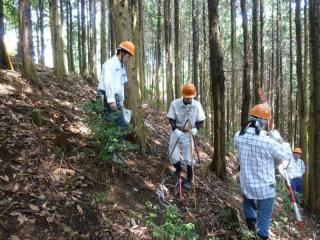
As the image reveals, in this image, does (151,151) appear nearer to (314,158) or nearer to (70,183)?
(70,183)

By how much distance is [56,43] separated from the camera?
14.0m

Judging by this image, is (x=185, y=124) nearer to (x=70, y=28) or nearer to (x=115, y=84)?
(x=115, y=84)

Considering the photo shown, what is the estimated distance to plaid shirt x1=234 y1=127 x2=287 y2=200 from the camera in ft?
17.9

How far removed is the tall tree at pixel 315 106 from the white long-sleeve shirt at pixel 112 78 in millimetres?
5641

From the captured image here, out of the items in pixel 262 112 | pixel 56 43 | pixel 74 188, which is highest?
pixel 56 43

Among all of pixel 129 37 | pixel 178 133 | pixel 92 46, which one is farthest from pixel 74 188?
pixel 92 46

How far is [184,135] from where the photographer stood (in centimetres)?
709

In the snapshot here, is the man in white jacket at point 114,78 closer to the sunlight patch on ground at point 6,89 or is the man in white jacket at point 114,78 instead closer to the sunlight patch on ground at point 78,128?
the sunlight patch on ground at point 78,128

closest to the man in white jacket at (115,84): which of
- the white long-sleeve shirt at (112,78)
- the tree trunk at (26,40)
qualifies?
the white long-sleeve shirt at (112,78)

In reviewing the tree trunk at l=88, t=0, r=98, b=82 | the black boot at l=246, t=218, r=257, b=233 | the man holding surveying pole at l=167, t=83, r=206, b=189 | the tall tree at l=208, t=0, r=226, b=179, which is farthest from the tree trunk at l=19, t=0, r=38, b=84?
the tree trunk at l=88, t=0, r=98, b=82

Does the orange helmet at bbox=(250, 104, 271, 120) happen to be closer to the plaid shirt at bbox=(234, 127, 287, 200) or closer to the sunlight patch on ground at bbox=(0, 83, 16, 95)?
the plaid shirt at bbox=(234, 127, 287, 200)

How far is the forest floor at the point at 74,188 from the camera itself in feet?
16.1

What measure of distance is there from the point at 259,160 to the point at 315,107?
208 inches

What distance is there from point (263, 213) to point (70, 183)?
273cm
